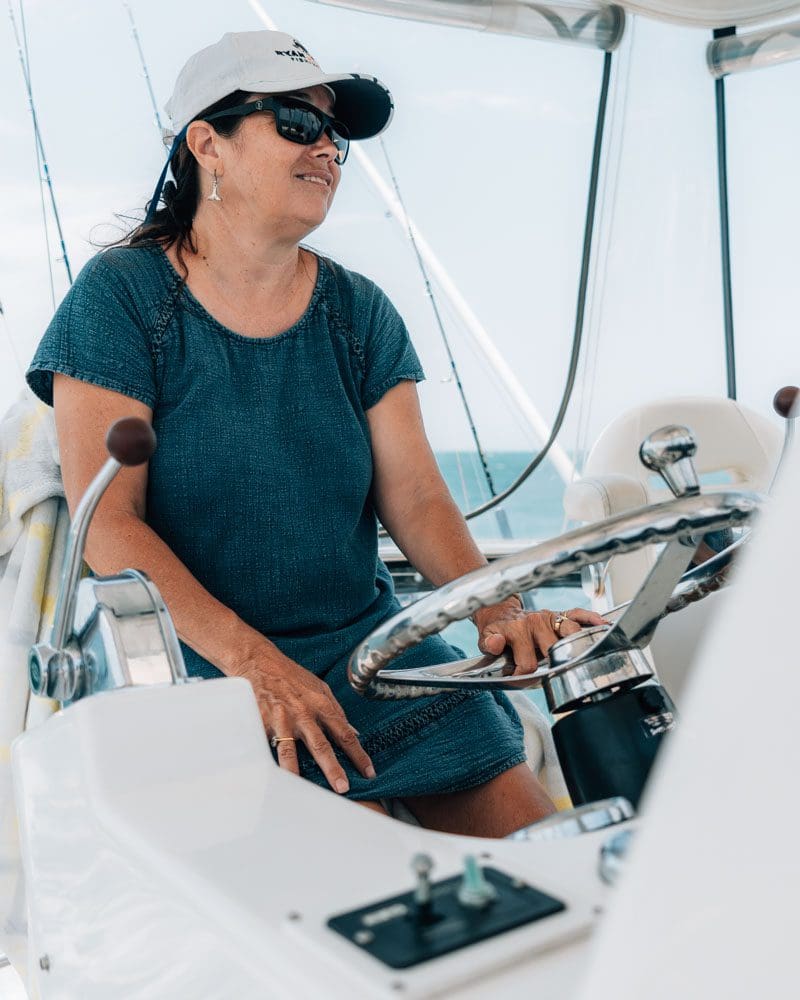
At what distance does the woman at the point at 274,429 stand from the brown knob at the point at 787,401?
36 centimetres

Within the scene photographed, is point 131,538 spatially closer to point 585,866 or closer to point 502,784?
point 502,784

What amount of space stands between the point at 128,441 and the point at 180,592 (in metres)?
0.51

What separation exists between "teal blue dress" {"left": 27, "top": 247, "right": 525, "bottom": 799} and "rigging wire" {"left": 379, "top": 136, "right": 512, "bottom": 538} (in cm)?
264

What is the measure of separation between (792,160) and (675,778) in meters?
5.21

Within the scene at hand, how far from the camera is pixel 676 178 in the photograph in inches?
187

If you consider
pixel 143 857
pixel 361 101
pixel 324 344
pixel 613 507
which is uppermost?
pixel 361 101

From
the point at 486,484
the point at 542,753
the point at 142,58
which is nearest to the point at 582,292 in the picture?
the point at 486,484

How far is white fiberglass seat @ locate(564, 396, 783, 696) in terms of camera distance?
224 cm

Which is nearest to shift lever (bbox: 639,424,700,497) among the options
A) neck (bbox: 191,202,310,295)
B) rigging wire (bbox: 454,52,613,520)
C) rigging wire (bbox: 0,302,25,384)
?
neck (bbox: 191,202,310,295)

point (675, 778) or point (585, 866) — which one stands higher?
point (675, 778)

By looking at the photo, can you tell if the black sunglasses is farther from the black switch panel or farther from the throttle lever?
the black switch panel

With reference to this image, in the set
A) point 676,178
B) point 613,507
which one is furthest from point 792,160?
point 613,507

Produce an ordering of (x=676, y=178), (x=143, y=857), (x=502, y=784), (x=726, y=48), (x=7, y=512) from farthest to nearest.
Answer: (x=676, y=178) → (x=726, y=48) → (x=7, y=512) → (x=502, y=784) → (x=143, y=857)

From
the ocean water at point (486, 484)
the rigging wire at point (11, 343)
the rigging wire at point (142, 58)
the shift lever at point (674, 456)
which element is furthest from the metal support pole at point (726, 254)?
the shift lever at point (674, 456)
